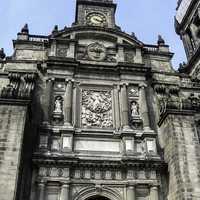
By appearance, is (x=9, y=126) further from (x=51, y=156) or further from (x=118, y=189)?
(x=118, y=189)

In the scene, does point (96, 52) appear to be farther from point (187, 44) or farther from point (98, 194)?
point (187, 44)

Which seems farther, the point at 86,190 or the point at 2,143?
the point at 86,190

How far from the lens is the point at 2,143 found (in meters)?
11.0

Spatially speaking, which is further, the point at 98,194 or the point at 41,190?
the point at 98,194

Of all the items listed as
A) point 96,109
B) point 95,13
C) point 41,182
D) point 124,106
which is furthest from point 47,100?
point 95,13

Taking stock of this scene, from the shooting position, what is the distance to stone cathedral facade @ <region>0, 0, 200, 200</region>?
459 inches

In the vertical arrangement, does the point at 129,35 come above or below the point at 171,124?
above

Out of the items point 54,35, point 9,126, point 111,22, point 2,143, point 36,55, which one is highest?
point 111,22

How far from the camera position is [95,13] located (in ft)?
61.9

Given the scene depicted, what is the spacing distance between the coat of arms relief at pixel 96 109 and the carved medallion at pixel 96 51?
6.87 ft

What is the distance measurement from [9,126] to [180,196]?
21.1 ft

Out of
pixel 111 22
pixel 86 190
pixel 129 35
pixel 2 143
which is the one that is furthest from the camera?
pixel 111 22

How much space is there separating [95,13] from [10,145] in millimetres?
10658

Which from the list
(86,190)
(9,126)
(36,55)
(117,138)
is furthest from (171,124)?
(36,55)
